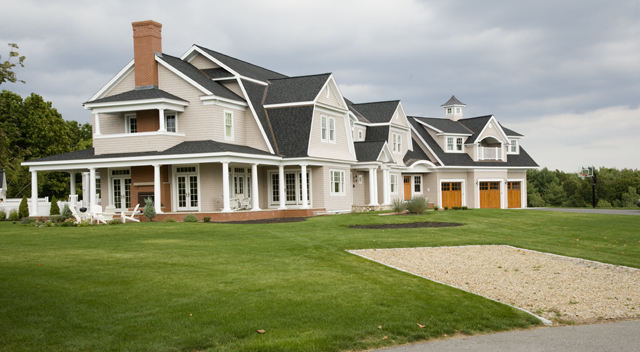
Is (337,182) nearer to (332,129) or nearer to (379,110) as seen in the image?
(332,129)

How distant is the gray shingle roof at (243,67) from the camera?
30556 mm

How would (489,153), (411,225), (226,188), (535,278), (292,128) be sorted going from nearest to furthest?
(535,278) < (411,225) < (226,188) < (292,128) < (489,153)

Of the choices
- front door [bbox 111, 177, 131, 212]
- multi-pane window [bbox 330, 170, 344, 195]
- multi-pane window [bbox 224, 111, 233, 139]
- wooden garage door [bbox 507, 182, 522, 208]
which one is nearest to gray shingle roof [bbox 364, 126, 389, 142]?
multi-pane window [bbox 330, 170, 344, 195]

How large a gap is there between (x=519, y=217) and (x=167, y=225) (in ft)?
54.2

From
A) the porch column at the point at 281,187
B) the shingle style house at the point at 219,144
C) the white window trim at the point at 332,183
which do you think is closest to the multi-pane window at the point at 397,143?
the shingle style house at the point at 219,144

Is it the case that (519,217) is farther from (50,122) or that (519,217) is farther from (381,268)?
(50,122)

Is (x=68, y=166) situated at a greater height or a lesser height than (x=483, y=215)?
greater

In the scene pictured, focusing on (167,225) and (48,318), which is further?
(167,225)

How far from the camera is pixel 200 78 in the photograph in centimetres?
2866

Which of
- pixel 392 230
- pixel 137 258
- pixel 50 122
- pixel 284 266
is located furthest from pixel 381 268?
pixel 50 122

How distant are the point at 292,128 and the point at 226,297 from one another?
70.3 ft

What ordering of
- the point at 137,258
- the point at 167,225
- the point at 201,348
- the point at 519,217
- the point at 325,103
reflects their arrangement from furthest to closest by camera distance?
1. the point at 325,103
2. the point at 519,217
3. the point at 167,225
4. the point at 137,258
5. the point at 201,348

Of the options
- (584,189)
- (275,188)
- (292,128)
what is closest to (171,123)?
(292,128)

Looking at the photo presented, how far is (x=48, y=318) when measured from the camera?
7070mm
